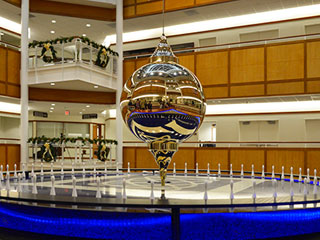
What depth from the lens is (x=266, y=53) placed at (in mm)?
19672

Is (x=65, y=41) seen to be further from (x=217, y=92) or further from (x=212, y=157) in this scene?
(x=212, y=157)

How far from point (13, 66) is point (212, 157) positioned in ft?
41.6

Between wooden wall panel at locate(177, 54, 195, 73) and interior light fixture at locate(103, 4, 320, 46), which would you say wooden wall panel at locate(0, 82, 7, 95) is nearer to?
wooden wall panel at locate(177, 54, 195, 73)

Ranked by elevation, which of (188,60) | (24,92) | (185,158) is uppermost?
(188,60)

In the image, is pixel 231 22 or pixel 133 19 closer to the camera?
pixel 133 19

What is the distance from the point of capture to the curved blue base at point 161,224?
16.9ft

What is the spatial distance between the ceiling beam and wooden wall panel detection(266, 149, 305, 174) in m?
13.2

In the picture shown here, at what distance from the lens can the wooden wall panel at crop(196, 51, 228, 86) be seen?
20781 millimetres

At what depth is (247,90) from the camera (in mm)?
20047

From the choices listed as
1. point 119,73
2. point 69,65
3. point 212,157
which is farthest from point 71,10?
point 212,157

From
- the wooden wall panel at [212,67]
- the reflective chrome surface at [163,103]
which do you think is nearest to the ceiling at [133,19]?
the wooden wall panel at [212,67]

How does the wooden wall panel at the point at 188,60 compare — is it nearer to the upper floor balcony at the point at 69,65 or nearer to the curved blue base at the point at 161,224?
the upper floor balcony at the point at 69,65

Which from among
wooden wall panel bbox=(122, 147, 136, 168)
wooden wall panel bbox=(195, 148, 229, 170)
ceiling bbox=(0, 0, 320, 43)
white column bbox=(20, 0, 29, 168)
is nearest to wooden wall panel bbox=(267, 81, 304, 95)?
wooden wall panel bbox=(195, 148, 229, 170)

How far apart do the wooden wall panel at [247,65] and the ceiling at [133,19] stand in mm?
3139
